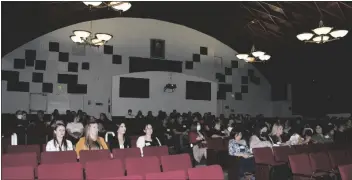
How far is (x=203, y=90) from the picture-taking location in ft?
62.9

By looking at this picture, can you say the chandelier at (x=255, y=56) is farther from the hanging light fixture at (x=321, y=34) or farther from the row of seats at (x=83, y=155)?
the row of seats at (x=83, y=155)

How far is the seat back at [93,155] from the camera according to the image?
5070 mm

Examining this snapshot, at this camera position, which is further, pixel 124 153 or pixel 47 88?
pixel 47 88

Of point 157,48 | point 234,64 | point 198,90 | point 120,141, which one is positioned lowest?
point 120,141

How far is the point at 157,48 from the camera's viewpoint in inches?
715

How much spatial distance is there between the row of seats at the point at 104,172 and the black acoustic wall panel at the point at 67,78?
12.4 meters

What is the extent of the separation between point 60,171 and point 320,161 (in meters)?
4.14

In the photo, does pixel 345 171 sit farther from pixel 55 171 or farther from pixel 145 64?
pixel 145 64

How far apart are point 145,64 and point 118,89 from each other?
1962 millimetres

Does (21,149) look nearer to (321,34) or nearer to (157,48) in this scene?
(321,34)

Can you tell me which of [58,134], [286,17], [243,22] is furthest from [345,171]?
[243,22]

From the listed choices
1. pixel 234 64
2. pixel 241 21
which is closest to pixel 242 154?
pixel 241 21

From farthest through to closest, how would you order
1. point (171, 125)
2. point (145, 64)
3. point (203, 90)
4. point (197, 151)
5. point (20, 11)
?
point (203, 90)
point (145, 64)
point (20, 11)
point (171, 125)
point (197, 151)

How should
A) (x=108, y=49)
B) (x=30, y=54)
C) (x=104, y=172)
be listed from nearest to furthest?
(x=104, y=172) < (x=30, y=54) < (x=108, y=49)
